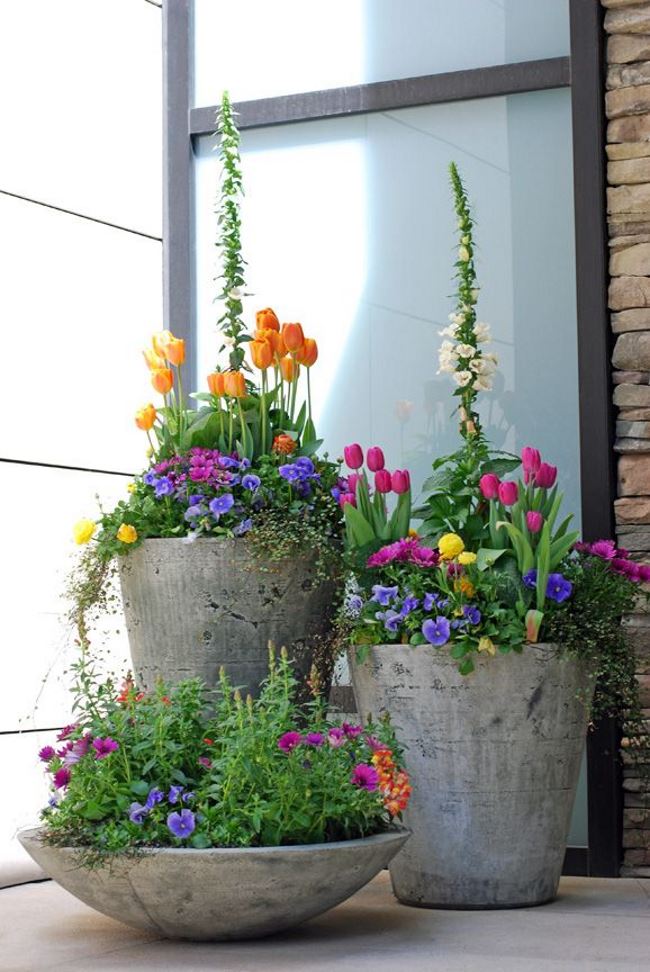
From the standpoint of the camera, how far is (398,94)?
A: 12.7 ft

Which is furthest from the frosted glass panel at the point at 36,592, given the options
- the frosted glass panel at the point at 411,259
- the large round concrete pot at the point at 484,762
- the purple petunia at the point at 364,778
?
the purple petunia at the point at 364,778

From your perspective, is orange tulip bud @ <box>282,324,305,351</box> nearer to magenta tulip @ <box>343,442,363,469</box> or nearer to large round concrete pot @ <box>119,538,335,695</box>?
magenta tulip @ <box>343,442,363,469</box>

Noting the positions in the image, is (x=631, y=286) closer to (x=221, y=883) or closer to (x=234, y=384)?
(x=234, y=384)

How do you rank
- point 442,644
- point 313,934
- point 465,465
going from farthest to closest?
point 465,465, point 442,644, point 313,934

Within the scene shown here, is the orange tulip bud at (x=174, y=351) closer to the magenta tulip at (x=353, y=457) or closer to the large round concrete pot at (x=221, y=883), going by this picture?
the magenta tulip at (x=353, y=457)

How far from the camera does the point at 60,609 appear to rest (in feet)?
12.0

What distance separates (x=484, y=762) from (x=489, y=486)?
1.82ft

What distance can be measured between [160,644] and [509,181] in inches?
59.6

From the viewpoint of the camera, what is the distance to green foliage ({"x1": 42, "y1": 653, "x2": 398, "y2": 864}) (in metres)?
2.51

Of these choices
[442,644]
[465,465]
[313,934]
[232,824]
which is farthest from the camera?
[465,465]

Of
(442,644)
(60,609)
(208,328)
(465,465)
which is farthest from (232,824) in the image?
(208,328)

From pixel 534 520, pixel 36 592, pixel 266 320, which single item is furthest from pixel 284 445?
pixel 36 592

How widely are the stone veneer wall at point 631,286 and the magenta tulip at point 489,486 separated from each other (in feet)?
1.95

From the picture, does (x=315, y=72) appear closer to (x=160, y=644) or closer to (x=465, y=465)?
(x=465, y=465)
